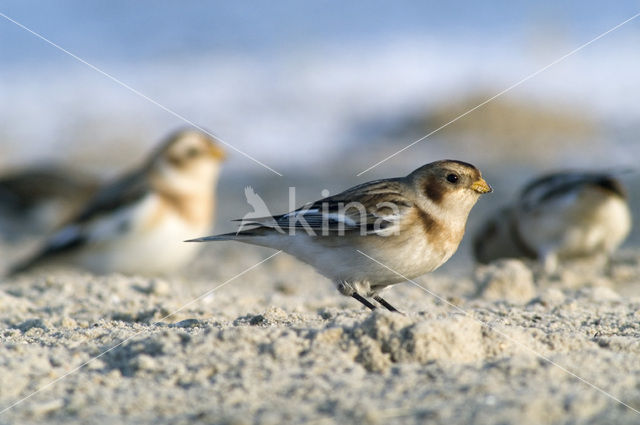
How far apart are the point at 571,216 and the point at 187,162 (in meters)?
3.88

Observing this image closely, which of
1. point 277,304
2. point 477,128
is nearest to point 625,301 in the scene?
point 277,304

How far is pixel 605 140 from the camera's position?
16141 mm

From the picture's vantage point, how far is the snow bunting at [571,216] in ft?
25.4

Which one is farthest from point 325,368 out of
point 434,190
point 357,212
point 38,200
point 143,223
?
point 38,200

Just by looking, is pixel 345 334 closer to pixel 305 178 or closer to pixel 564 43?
pixel 305 178

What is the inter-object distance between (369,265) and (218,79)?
1885 centimetres

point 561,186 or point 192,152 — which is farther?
point 192,152

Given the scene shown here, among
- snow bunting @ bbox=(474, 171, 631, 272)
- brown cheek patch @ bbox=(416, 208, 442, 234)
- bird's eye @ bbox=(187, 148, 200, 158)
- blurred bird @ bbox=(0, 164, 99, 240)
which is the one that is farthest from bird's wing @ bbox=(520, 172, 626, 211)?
blurred bird @ bbox=(0, 164, 99, 240)

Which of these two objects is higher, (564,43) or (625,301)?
(564,43)

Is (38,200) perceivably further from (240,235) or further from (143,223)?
(240,235)

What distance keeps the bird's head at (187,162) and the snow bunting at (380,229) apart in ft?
11.4

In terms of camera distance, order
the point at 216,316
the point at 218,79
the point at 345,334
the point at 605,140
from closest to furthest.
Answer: the point at 345,334 → the point at 216,316 → the point at 605,140 → the point at 218,79

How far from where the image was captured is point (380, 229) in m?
4.55

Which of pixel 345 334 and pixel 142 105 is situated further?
pixel 142 105
